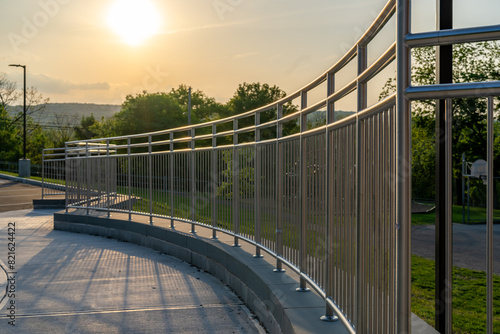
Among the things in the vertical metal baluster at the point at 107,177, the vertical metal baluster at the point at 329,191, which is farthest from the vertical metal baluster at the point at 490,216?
the vertical metal baluster at the point at 107,177

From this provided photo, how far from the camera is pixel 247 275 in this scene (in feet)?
21.6

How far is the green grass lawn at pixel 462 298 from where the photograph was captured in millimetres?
8086

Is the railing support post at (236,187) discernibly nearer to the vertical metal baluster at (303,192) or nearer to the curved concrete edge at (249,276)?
the curved concrete edge at (249,276)

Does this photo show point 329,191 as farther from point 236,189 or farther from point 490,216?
point 236,189

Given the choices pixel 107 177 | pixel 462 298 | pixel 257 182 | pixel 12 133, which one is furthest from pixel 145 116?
pixel 257 182

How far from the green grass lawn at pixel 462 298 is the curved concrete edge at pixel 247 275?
2.63 meters

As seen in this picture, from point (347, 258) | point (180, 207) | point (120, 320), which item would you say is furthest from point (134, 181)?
point (347, 258)

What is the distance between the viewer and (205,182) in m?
9.16

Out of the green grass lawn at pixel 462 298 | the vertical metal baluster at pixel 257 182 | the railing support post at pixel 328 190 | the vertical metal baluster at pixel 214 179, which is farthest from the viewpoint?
the vertical metal baluster at pixel 214 179

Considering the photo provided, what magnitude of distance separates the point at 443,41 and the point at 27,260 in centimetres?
901

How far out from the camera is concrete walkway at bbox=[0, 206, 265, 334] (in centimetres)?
575

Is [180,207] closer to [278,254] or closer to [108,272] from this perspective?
[108,272]

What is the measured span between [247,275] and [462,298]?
646cm

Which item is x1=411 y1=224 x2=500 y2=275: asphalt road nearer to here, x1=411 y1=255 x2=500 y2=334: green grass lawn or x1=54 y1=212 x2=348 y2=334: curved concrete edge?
x1=411 y1=255 x2=500 y2=334: green grass lawn
